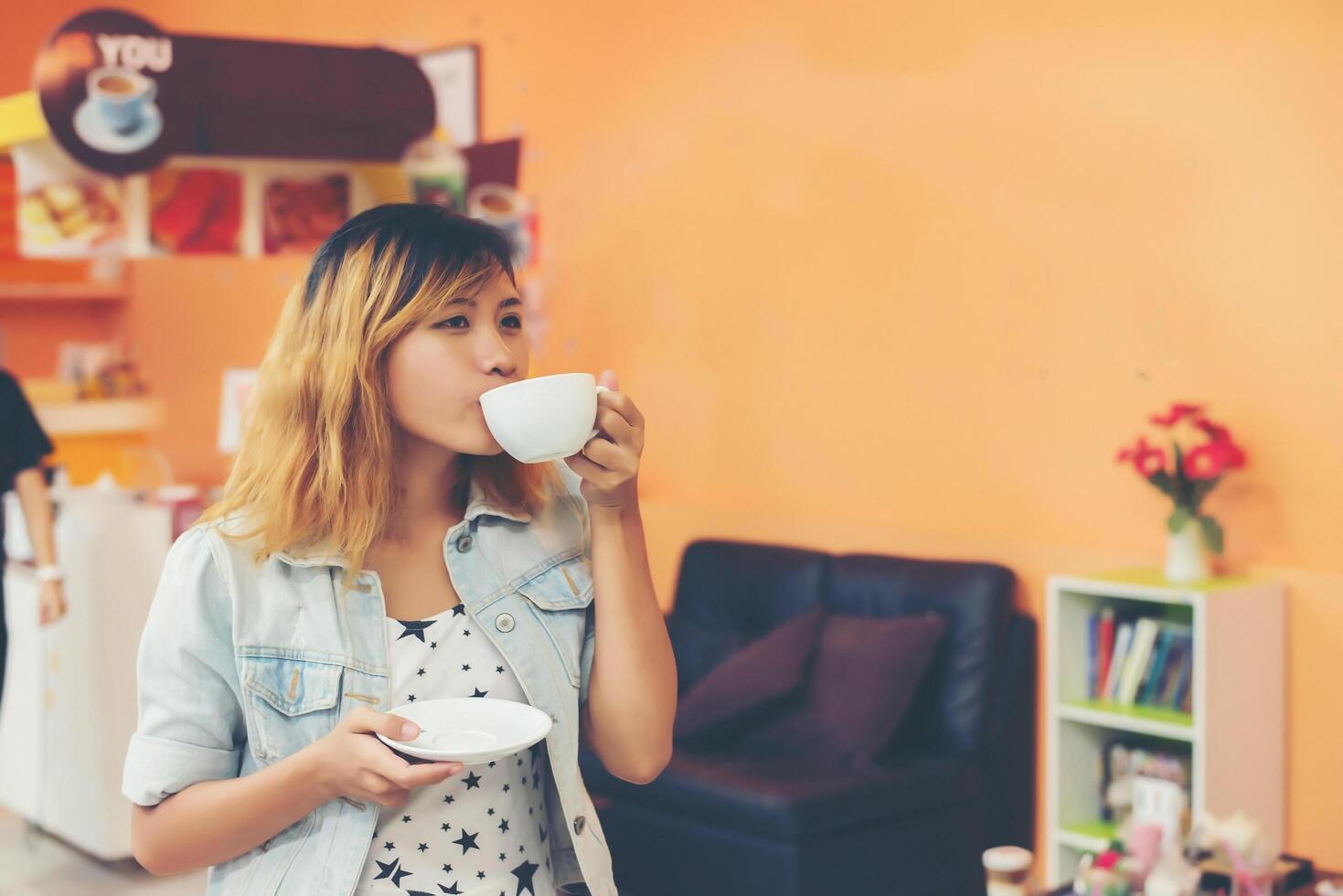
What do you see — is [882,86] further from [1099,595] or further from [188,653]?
[188,653]

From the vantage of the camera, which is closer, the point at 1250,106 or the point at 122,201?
the point at 1250,106

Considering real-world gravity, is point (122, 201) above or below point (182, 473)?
above

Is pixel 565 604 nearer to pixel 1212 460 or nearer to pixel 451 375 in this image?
pixel 451 375

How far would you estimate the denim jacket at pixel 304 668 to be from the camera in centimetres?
117


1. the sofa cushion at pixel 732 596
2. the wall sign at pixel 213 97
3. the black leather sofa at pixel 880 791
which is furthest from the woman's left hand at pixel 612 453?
the wall sign at pixel 213 97

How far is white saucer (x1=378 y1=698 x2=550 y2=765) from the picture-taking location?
111cm

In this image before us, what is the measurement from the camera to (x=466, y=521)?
4.25 feet

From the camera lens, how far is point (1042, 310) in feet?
11.7

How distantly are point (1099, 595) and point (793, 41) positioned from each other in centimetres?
176

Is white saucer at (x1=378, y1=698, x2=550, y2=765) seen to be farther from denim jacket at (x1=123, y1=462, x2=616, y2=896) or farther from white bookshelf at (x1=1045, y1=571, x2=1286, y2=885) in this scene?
white bookshelf at (x1=1045, y1=571, x2=1286, y2=885)

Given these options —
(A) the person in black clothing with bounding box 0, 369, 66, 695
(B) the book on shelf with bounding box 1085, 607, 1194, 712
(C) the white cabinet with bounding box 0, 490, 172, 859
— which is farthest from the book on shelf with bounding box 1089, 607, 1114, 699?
(A) the person in black clothing with bounding box 0, 369, 66, 695

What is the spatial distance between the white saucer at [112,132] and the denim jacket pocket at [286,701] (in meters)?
3.04

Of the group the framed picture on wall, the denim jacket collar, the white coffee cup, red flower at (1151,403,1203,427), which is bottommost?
the denim jacket collar

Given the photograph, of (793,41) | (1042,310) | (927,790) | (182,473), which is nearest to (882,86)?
(793,41)
